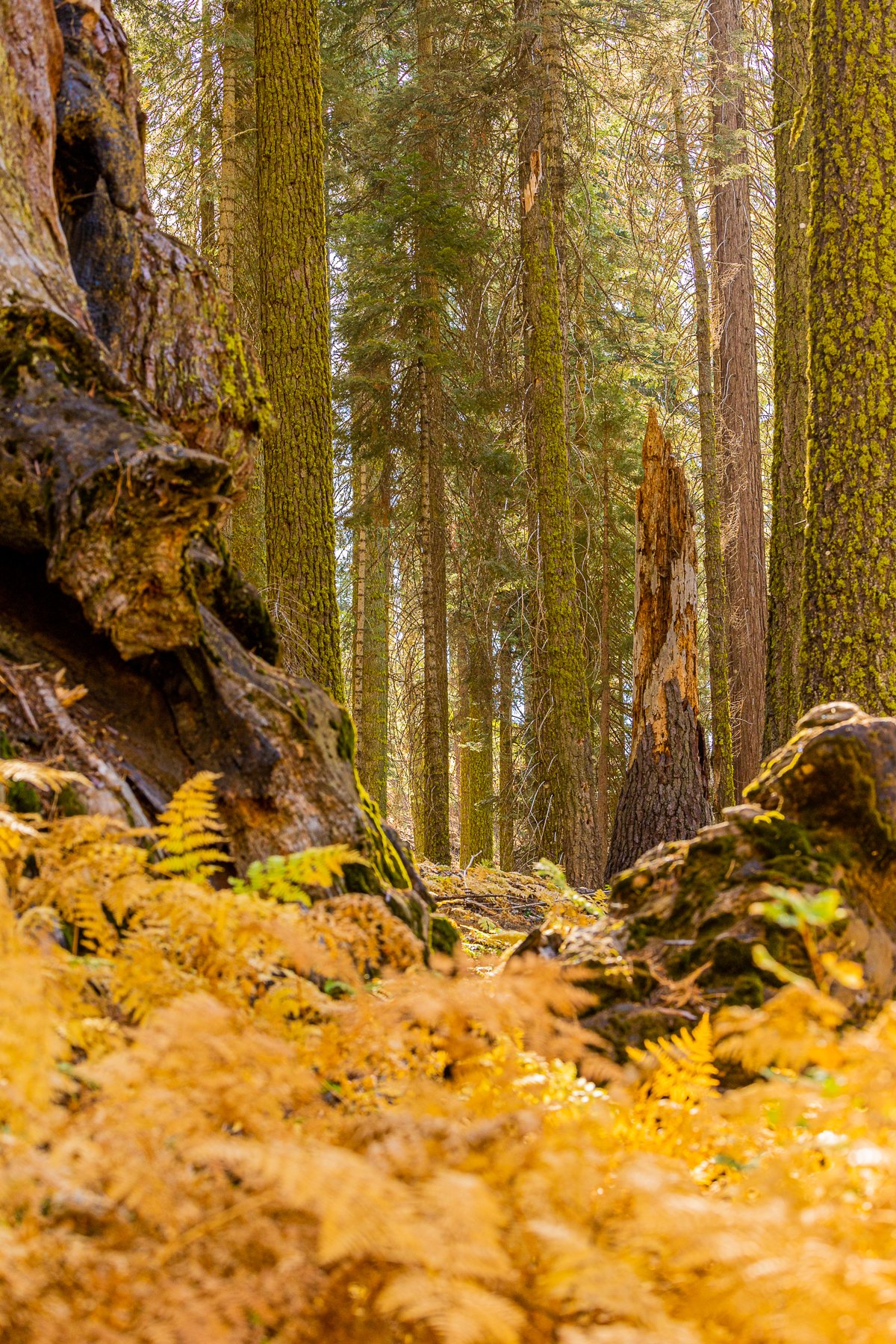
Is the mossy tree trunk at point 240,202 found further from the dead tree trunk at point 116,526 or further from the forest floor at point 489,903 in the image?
the dead tree trunk at point 116,526

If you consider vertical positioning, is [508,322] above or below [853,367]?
above

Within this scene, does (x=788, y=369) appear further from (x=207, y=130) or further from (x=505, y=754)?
(x=505, y=754)

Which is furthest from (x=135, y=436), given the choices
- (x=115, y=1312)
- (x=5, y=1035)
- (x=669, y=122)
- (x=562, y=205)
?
(x=669, y=122)

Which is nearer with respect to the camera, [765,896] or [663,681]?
[765,896]

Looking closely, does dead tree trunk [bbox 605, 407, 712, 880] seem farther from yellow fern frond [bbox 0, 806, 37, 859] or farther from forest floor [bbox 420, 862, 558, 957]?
yellow fern frond [bbox 0, 806, 37, 859]

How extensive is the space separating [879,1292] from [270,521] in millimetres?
6908

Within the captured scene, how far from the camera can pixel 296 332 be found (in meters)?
7.70

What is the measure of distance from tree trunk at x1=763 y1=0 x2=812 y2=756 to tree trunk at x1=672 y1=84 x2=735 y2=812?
4.25 m

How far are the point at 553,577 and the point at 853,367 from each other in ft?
14.8

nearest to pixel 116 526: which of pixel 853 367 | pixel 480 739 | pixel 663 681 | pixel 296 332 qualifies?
pixel 853 367

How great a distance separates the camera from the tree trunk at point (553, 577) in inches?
393

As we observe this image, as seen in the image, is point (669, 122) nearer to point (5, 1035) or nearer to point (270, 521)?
point (270, 521)

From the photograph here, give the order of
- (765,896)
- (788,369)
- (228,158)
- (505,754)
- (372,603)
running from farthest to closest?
(505,754) < (372,603) < (228,158) < (788,369) < (765,896)

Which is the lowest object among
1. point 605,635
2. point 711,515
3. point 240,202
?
point 605,635
